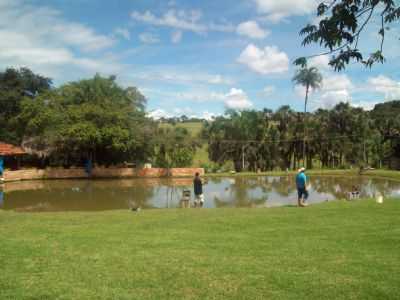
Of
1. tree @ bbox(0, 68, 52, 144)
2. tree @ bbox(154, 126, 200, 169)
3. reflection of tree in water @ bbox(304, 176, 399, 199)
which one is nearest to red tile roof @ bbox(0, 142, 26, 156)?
tree @ bbox(0, 68, 52, 144)

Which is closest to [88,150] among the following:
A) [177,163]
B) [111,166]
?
[111,166]

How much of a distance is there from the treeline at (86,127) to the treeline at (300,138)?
229 inches

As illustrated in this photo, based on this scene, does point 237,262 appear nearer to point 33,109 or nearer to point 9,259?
point 9,259

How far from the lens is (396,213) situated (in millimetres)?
12422

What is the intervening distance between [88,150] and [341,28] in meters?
38.8

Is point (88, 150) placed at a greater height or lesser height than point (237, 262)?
greater

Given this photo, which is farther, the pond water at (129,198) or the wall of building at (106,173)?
the wall of building at (106,173)

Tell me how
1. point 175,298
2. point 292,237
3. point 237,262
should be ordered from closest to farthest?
point 175,298, point 237,262, point 292,237

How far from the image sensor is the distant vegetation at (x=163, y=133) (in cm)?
3797

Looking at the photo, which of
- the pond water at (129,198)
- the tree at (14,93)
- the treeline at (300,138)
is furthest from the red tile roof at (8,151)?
the treeline at (300,138)

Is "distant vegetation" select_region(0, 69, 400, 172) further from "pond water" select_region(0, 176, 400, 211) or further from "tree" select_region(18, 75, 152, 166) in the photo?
"pond water" select_region(0, 176, 400, 211)

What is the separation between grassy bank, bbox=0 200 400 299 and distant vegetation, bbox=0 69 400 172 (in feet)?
87.6

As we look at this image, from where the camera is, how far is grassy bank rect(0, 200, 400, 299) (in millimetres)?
5766

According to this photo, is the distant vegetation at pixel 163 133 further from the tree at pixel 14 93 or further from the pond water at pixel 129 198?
the pond water at pixel 129 198
